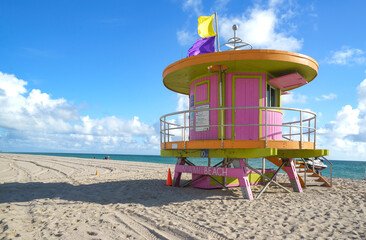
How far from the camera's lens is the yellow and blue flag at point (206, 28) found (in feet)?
32.2

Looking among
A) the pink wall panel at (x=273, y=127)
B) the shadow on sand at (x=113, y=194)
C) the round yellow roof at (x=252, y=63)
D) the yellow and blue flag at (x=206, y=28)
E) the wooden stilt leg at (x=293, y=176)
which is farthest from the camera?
the wooden stilt leg at (x=293, y=176)

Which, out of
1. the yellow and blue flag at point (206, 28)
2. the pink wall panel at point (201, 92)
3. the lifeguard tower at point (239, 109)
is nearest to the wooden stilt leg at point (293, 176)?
the lifeguard tower at point (239, 109)

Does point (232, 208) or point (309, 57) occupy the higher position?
point (309, 57)

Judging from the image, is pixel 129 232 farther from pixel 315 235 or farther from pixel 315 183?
pixel 315 183

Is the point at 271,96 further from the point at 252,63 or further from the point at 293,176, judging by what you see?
the point at 293,176

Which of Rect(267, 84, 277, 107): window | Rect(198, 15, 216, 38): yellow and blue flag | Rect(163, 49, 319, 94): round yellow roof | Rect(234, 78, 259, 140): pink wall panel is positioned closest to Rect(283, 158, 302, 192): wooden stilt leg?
Rect(267, 84, 277, 107): window

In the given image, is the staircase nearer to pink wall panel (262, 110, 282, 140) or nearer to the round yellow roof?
pink wall panel (262, 110, 282, 140)

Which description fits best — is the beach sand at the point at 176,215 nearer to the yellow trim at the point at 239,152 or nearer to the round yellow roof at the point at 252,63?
the yellow trim at the point at 239,152

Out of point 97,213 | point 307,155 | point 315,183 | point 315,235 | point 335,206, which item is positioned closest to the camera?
point 315,235

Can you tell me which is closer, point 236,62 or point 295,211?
point 295,211

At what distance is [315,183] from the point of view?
39.2ft

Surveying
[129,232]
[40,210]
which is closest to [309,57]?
[129,232]

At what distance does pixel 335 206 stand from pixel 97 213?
6.71 m

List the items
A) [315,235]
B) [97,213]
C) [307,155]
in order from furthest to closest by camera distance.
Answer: [307,155], [97,213], [315,235]
